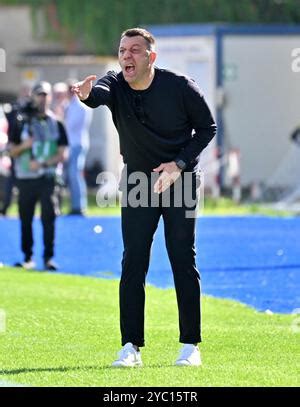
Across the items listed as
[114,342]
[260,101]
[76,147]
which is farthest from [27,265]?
[260,101]

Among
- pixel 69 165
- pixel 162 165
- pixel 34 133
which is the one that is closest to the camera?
pixel 162 165

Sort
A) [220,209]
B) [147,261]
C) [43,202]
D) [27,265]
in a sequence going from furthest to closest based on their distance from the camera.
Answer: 1. [220,209]
2. [27,265]
3. [43,202]
4. [147,261]

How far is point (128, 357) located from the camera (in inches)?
359

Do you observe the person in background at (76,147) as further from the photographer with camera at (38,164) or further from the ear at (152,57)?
the ear at (152,57)

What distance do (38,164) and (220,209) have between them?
972cm

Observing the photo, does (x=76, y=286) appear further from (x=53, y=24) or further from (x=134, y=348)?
Result: (x=53, y=24)

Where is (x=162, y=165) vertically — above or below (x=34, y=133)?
above

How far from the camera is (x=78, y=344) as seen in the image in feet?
33.3

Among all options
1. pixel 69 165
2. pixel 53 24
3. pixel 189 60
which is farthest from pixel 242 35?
pixel 53 24

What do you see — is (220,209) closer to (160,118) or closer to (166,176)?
(160,118)

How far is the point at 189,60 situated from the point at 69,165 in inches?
218

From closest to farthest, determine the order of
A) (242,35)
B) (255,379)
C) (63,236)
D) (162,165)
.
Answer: (255,379)
(162,165)
(63,236)
(242,35)

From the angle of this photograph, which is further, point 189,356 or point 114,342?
point 114,342

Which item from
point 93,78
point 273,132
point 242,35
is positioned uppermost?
point 93,78
